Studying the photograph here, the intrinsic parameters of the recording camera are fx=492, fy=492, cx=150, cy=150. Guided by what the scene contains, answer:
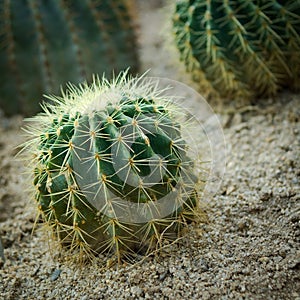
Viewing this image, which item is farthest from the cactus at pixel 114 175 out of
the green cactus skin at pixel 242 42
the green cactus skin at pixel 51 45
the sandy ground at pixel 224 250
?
the green cactus skin at pixel 51 45

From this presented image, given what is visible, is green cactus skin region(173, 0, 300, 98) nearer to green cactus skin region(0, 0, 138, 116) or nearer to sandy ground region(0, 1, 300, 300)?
sandy ground region(0, 1, 300, 300)

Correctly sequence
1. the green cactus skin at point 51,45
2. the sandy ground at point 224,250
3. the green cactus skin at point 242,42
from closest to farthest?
1. the sandy ground at point 224,250
2. the green cactus skin at point 242,42
3. the green cactus skin at point 51,45

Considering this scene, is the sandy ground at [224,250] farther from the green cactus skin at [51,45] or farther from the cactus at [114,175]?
the green cactus skin at [51,45]

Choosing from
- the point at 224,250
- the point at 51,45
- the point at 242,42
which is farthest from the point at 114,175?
the point at 51,45

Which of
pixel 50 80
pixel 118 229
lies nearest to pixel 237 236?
pixel 118 229

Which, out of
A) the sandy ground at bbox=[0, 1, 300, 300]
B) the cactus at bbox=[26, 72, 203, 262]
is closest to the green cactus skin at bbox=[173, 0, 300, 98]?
the sandy ground at bbox=[0, 1, 300, 300]

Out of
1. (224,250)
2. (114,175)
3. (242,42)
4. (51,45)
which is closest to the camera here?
(114,175)

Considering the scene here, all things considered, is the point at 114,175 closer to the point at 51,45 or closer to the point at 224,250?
the point at 224,250
